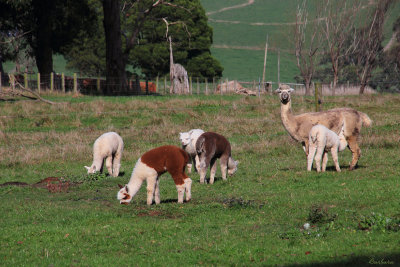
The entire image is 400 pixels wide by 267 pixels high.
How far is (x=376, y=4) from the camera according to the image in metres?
55.3

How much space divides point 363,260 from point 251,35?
10918cm

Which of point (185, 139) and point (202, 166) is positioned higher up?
point (185, 139)

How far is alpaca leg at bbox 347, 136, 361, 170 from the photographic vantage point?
1368 centimetres

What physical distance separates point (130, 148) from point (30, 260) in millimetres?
12120

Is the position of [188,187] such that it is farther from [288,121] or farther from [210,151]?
[288,121]

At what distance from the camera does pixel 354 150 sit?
13883 millimetres

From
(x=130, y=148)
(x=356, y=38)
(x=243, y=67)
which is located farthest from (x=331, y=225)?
(x=243, y=67)

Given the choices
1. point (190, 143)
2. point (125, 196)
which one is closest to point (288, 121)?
point (190, 143)

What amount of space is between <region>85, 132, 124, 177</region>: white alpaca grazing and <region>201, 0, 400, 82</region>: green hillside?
67335mm

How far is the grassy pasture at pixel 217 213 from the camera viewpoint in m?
Answer: 7.14

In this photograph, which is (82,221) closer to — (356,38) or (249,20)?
(356,38)

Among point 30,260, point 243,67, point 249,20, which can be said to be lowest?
point 30,260

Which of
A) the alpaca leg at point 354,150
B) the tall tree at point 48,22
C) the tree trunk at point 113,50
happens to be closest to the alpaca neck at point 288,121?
the alpaca leg at point 354,150

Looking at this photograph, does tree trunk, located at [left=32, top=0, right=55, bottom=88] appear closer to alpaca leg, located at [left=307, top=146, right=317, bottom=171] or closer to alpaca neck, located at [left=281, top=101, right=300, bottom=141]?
alpaca neck, located at [left=281, top=101, right=300, bottom=141]
